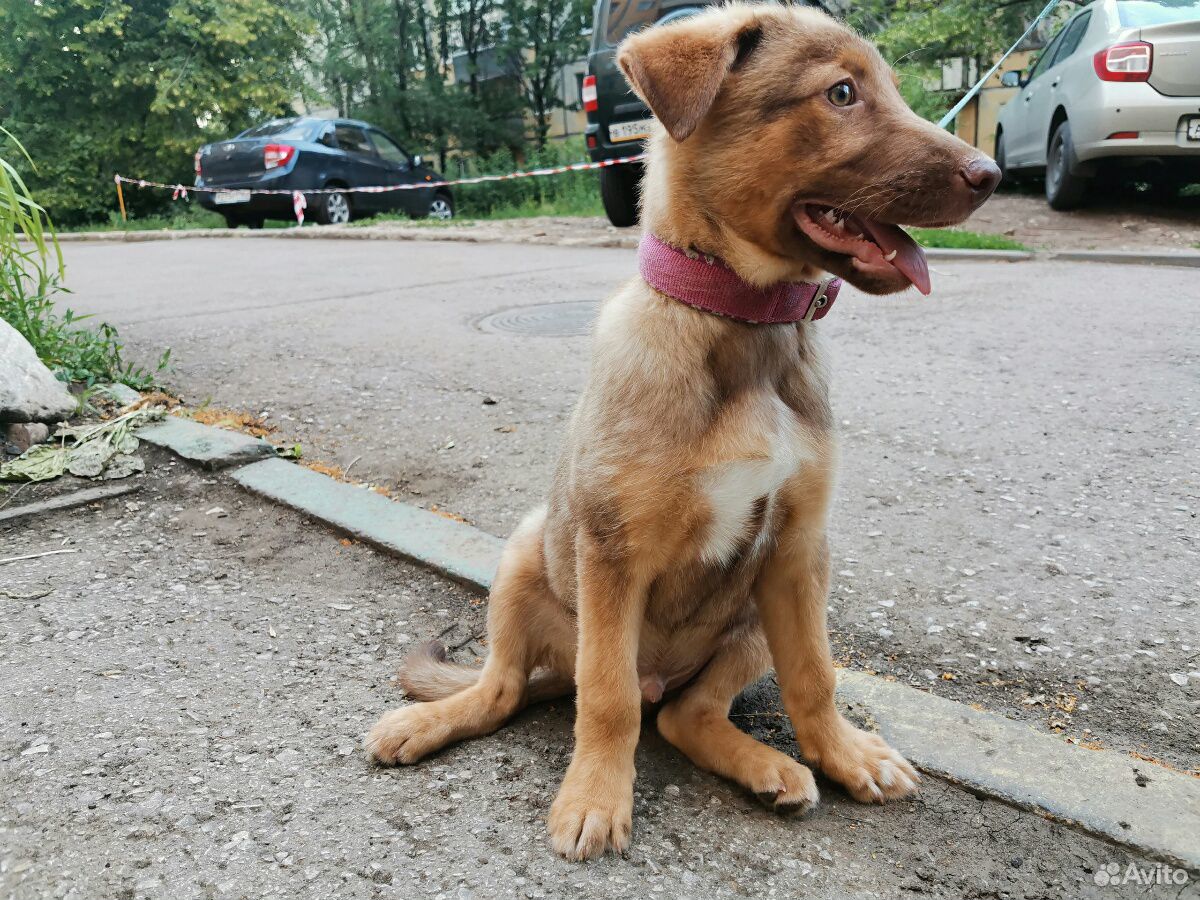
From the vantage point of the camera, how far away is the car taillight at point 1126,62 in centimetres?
938

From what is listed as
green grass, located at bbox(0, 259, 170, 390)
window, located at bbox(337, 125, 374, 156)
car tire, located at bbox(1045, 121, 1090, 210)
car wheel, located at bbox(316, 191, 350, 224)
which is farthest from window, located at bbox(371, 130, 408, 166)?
green grass, located at bbox(0, 259, 170, 390)

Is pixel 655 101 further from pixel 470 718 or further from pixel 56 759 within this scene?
pixel 56 759

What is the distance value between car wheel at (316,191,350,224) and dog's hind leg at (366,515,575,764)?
1725 cm

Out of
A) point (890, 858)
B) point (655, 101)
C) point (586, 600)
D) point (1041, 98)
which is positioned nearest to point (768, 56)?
point (655, 101)

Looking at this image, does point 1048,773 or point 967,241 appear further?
point 967,241

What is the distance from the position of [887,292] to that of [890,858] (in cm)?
125

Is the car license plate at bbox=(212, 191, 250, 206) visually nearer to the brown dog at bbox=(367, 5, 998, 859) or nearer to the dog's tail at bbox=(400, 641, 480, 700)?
the dog's tail at bbox=(400, 641, 480, 700)

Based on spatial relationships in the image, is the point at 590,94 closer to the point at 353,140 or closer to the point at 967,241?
the point at 967,241

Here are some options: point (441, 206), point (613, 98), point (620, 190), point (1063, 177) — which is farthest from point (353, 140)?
point (1063, 177)

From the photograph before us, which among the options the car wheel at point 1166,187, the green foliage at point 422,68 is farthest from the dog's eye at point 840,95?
the green foliage at point 422,68

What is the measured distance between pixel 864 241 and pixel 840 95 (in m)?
0.37

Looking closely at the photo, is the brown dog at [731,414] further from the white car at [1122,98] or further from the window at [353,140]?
the window at [353,140]

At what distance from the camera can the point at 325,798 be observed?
219 centimetres

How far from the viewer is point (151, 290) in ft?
31.5
